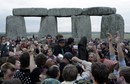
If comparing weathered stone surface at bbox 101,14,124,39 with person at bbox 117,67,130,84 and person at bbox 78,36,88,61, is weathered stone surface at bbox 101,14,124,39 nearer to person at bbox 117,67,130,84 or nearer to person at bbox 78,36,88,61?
person at bbox 78,36,88,61

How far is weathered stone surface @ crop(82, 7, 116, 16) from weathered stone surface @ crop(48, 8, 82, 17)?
0.58 m

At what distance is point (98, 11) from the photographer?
2977cm

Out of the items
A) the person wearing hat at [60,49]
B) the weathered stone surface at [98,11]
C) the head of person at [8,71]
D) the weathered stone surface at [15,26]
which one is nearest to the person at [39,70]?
the head of person at [8,71]

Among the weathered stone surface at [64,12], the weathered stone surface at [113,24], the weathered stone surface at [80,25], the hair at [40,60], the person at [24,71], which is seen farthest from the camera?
the weathered stone surface at [64,12]

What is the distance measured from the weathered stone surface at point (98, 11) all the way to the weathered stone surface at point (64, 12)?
0.58 metres

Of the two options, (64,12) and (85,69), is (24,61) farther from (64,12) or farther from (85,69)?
(64,12)

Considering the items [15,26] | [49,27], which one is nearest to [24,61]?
[49,27]

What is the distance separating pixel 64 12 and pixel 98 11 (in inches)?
111

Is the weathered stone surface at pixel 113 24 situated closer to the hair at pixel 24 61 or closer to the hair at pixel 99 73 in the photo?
the hair at pixel 24 61

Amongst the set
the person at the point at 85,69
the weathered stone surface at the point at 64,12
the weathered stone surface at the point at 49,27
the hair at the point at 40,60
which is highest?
the weathered stone surface at the point at 64,12

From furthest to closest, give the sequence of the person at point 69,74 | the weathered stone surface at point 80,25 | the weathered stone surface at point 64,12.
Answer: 1. the weathered stone surface at point 64,12
2. the weathered stone surface at point 80,25
3. the person at point 69,74

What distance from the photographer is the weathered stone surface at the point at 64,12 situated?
3002 cm

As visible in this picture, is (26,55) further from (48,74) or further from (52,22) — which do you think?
(52,22)

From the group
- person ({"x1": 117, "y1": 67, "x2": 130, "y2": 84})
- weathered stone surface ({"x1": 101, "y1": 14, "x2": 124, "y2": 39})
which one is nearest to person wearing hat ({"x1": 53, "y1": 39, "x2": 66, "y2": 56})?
person ({"x1": 117, "y1": 67, "x2": 130, "y2": 84})
